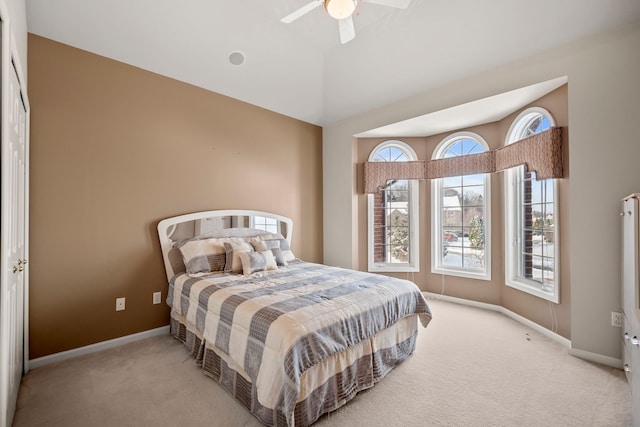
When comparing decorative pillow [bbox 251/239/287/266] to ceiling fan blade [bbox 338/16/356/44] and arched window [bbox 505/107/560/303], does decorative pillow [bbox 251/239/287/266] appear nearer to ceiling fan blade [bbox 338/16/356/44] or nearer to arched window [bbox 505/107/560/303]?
ceiling fan blade [bbox 338/16/356/44]

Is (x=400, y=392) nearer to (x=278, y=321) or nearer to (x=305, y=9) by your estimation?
Answer: (x=278, y=321)

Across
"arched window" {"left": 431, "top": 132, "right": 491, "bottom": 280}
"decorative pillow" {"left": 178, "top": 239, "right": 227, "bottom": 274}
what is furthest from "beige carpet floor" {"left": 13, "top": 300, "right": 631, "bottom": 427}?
"arched window" {"left": 431, "top": 132, "right": 491, "bottom": 280}

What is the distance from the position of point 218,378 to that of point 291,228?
2.41 metres

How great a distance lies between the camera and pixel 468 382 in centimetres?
224

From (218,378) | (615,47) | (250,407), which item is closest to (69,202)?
(218,378)

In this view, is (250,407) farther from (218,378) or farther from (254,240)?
(254,240)

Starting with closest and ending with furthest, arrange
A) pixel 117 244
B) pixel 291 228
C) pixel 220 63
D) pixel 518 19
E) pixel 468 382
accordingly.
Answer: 1. pixel 468 382
2. pixel 518 19
3. pixel 117 244
4. pixel 220 63
5. pixel 291 228

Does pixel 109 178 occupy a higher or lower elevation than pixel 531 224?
higher

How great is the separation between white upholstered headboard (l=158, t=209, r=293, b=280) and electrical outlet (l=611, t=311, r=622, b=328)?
3.56 metres

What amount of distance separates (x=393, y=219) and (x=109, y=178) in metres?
3.70

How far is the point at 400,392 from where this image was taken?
212 cm

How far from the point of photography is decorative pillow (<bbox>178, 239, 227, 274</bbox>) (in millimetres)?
2967

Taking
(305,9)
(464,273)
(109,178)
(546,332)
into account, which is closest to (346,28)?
(305,9)

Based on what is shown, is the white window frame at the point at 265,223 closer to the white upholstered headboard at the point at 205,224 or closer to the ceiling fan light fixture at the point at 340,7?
the white upholstered headboard at the point at 205,224
